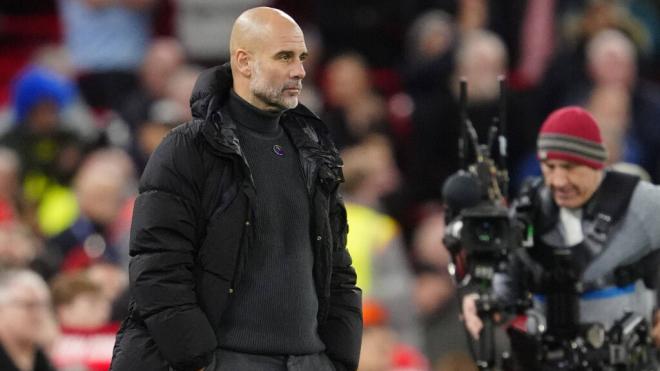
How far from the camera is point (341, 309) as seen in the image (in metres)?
6.36

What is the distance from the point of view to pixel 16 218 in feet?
35.7

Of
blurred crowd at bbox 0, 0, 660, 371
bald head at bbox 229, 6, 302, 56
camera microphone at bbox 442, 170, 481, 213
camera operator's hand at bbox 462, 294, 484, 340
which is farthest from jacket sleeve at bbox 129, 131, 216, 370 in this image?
blurred crowd at bbox 0, 0, 660, 371

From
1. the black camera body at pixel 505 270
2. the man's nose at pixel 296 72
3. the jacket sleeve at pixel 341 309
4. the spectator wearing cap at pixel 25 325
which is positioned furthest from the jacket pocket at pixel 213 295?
the spectator wearing cap at pixel 25 325

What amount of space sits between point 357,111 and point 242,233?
20.6 feet

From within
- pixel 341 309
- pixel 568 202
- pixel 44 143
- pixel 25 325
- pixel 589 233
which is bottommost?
pixel 341 309

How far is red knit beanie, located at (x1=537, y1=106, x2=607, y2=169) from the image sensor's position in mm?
7703

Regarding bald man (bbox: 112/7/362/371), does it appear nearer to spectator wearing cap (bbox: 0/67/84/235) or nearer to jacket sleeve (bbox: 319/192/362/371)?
jacket sleeve (bbox: 319/192/362/371)

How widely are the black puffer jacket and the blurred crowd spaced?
9.25 feet

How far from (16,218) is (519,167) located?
129 inches

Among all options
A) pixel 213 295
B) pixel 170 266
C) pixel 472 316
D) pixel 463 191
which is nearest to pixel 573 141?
pixel 463 191

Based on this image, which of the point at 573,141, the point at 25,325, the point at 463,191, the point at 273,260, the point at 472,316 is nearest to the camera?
the point at 273,260

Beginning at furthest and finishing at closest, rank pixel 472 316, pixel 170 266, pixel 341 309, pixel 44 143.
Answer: pixel 44 143 < pixel 472 316 < pixel 341 309 < pixel 170 266

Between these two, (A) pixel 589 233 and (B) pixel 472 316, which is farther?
(A) pixel 589 233

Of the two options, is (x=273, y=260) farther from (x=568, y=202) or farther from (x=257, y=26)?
(x=568, y=202)
